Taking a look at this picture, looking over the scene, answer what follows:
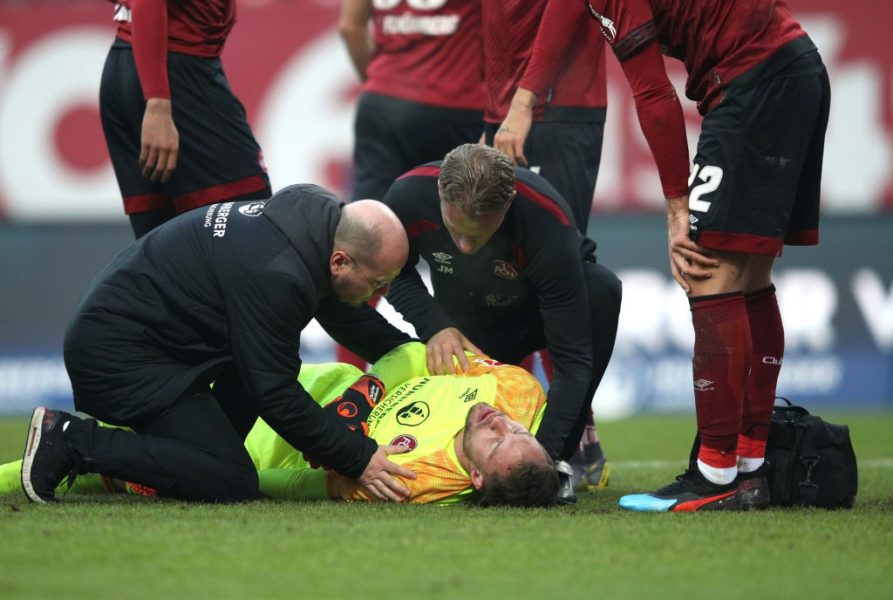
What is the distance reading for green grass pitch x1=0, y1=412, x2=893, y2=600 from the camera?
2971mm

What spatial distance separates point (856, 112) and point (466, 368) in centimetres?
619

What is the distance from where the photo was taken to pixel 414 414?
4707mm

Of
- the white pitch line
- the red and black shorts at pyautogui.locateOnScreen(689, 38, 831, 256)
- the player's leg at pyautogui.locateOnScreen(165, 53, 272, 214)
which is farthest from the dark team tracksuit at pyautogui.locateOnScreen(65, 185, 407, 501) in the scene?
the white pitch line

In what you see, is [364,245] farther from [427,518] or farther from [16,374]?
[16,374]

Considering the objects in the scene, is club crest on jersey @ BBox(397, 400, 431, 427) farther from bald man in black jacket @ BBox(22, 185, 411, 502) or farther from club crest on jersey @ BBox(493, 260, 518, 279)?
club crest on jersey @ BBox(493, 260, 518, 279)

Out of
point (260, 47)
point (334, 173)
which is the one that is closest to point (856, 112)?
point (334, 173)

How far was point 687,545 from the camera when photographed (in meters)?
3.53

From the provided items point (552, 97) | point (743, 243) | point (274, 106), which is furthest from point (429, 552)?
point (274, 106)

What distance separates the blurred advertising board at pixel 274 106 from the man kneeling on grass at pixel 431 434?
510 centimetres

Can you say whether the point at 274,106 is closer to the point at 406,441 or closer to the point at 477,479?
the point at 406,441

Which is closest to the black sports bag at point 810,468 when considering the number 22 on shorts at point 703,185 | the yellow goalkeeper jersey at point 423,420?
the yellow goalkeeper jersey at point 423,420

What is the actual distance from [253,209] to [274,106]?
5889mm

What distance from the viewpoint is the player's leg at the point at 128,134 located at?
17.1 ft

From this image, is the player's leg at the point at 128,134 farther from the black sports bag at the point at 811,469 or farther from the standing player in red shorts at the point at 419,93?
the black sports bag at the point at 811,469
